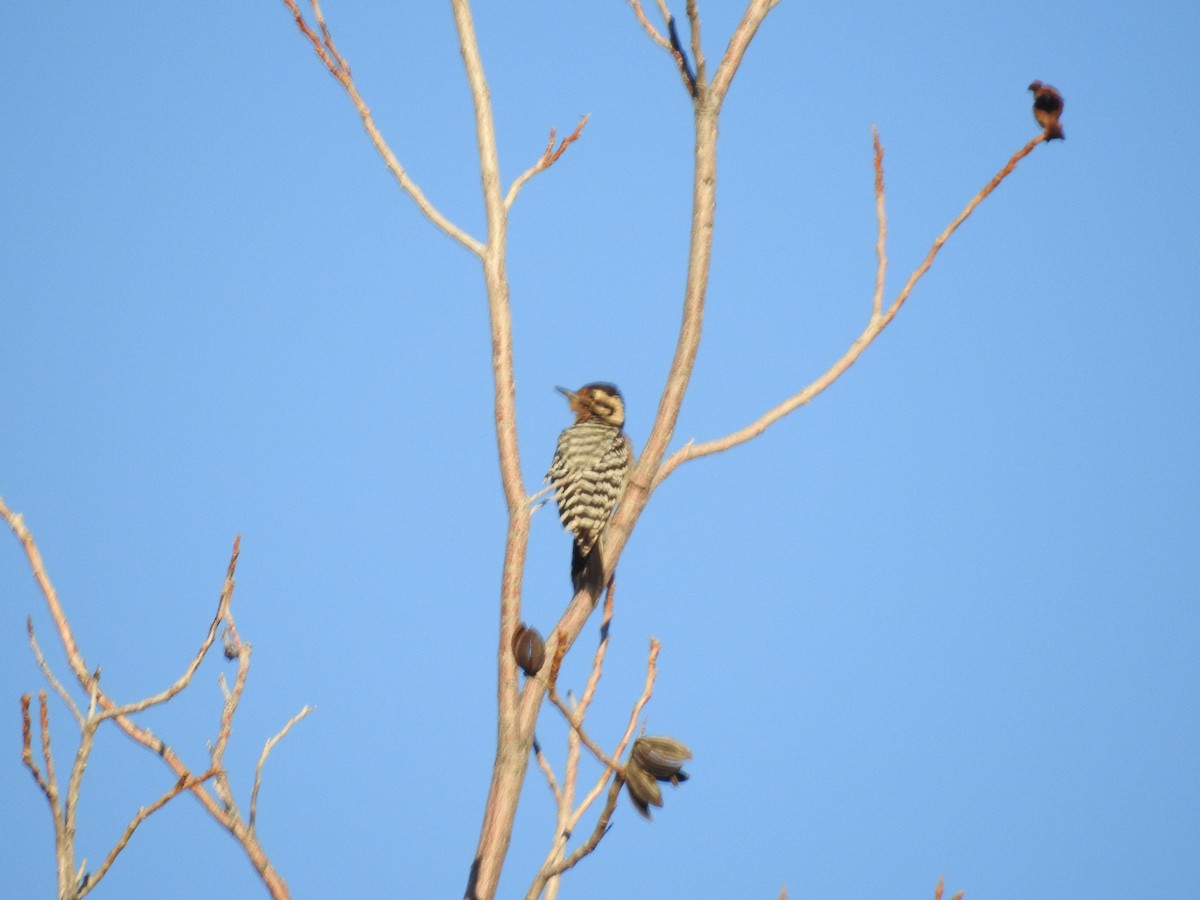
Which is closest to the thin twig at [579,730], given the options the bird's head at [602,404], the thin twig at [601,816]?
the thin twig at [601,816]

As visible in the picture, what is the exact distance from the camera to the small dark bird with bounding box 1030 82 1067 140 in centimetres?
402

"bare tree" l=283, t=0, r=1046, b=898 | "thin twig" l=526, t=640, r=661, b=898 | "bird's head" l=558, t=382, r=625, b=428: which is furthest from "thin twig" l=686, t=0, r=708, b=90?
"bird's head" l=558, t=382, r=625, b=428

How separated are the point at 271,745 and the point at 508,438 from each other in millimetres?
1256

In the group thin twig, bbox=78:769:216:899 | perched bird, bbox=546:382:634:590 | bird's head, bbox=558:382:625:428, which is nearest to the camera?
thin twig, bbox=78:769:216:899

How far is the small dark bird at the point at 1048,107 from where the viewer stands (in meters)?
4.02

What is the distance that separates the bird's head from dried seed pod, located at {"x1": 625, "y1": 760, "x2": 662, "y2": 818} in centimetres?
542

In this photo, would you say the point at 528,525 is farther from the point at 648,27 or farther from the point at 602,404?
the point at 602,404

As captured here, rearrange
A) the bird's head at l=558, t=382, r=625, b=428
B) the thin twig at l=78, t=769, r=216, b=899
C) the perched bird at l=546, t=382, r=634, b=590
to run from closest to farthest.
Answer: the thin twig at l=78, t=769, r=216, b=899, the perched bird at l=546, t=382, r=634, b=590, the bird's head at l=558, t=382, r=625, b=428

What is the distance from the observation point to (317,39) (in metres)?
4.28

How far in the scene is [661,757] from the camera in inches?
133

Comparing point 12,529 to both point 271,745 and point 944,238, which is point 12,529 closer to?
point 271,745

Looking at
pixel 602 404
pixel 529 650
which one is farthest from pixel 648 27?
pixel 602 404

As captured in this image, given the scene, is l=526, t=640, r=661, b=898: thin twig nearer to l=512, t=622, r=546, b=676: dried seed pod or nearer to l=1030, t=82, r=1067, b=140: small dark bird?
l=512, t=622, r=546, b=676: dried seed pod

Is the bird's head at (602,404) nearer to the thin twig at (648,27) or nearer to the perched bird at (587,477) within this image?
the perched bird at (587,477)
